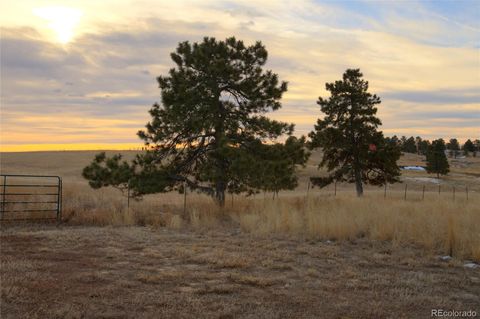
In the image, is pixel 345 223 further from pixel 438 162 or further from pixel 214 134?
pixel 438 162

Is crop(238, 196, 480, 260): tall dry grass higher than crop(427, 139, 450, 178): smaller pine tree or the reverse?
the reverse

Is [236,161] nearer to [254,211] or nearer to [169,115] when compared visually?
[254,211]

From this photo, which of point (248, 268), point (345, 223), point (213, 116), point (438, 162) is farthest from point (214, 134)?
point (438, 162)

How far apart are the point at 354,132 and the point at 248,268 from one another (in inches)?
934

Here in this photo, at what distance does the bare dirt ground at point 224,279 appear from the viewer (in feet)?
19.5

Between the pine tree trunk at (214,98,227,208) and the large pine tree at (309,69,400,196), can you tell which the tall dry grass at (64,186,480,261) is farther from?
the large pine tree at (309,69,400,196)

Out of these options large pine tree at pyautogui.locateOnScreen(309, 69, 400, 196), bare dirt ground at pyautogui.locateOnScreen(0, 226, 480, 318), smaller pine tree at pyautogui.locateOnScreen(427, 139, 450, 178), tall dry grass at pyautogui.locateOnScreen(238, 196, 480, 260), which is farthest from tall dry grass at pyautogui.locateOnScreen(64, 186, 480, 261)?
smaller pine tree at pyautogui.locateOnScreen(427, 139, 450, 178)

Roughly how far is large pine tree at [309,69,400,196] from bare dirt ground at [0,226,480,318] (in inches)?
758

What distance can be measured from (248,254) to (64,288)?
4.19 meters

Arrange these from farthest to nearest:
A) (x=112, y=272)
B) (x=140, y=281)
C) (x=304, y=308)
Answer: (x=112, y=272) → (x=140, y=281) → (x=304, y=308)

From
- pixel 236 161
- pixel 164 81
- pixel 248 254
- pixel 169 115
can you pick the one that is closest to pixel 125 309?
pixel 248 254

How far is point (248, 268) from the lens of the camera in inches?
337

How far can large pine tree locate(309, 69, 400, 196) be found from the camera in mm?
30000

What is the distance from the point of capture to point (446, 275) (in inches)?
323
